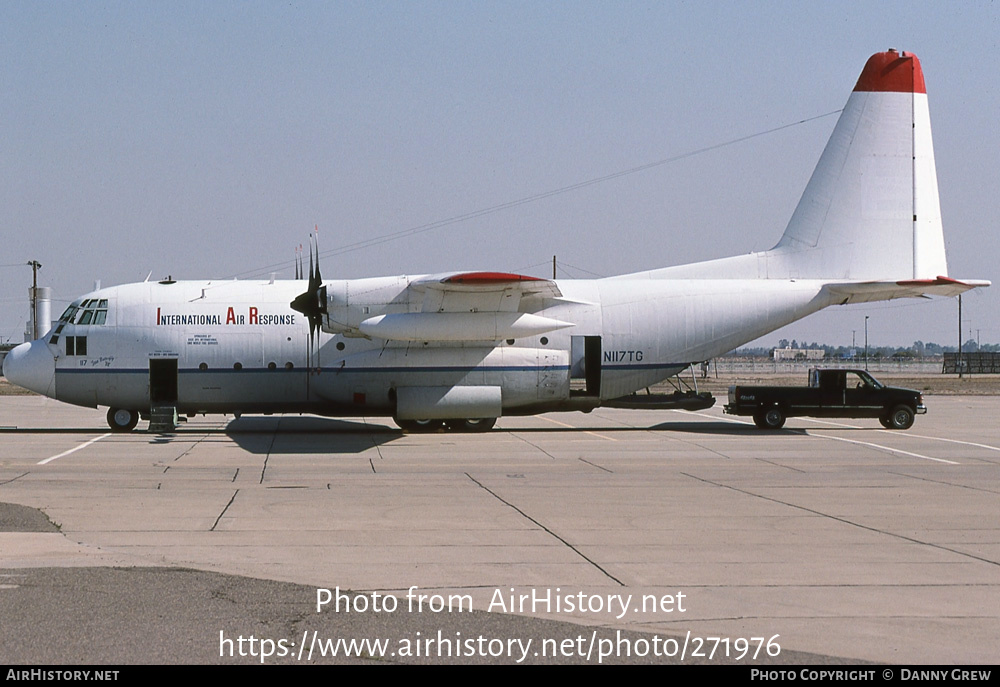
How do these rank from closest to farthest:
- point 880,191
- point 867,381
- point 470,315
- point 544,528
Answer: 1. point 544,528
2. point 470,315
3. point 880,191
4. point 867,381

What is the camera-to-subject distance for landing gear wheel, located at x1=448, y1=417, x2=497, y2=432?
25906 millimetres

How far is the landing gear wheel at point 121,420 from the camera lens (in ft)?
82.3

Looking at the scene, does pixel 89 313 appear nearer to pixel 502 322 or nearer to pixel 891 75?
pixel 502 322

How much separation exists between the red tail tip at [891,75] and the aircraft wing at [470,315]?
11037 millimetres

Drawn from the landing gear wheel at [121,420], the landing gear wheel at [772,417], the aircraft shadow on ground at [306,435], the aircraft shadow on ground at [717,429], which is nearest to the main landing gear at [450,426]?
the aircraft shadow on ground at [306,435]

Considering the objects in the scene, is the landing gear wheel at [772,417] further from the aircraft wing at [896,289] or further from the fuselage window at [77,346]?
the fuselage window at [77,346]

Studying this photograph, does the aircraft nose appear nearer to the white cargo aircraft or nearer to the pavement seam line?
the white cargo aircraft

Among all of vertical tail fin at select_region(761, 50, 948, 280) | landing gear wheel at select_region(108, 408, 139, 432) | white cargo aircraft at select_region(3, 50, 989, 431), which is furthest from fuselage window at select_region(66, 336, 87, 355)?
vertical tail fin at select_region(761, 50, 948, 280)

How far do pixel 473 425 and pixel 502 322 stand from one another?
3.78m

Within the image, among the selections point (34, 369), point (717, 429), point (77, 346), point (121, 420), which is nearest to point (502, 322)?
point (717, 429)

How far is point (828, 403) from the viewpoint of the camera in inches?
1042
